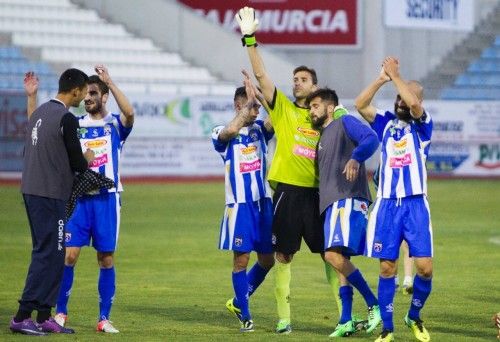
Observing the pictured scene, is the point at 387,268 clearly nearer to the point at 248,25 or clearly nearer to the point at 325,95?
the point at 325,95

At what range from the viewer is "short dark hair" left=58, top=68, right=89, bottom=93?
11.0 metres

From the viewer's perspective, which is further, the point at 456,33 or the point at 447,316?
the point at 456,33

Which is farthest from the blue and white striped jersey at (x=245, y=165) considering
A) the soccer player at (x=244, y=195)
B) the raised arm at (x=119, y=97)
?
the raised arm at (x=119, y=97)

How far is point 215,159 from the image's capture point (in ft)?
115

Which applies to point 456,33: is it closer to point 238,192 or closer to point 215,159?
point 215,159

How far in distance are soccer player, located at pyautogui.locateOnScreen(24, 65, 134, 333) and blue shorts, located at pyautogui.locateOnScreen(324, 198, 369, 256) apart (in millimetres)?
1948

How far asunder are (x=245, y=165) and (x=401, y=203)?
169 cm

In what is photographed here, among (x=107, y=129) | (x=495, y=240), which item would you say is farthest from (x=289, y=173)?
(x=495, y=240)

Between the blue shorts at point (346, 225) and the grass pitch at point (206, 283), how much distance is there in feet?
2.57

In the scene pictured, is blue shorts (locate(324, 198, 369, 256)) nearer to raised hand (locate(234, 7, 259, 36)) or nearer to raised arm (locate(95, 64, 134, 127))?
raised hand (locate(234, 7, 259, 36))

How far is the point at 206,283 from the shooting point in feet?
50.0

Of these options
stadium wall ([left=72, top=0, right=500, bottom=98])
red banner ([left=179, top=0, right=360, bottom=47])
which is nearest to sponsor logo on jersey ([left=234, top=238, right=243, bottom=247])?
stadium wall ([left=72, top=0, right=500, bottom=98])

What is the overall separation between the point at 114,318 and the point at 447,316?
3160 millimetres

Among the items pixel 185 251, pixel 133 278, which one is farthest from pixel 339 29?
pixel 133 278
